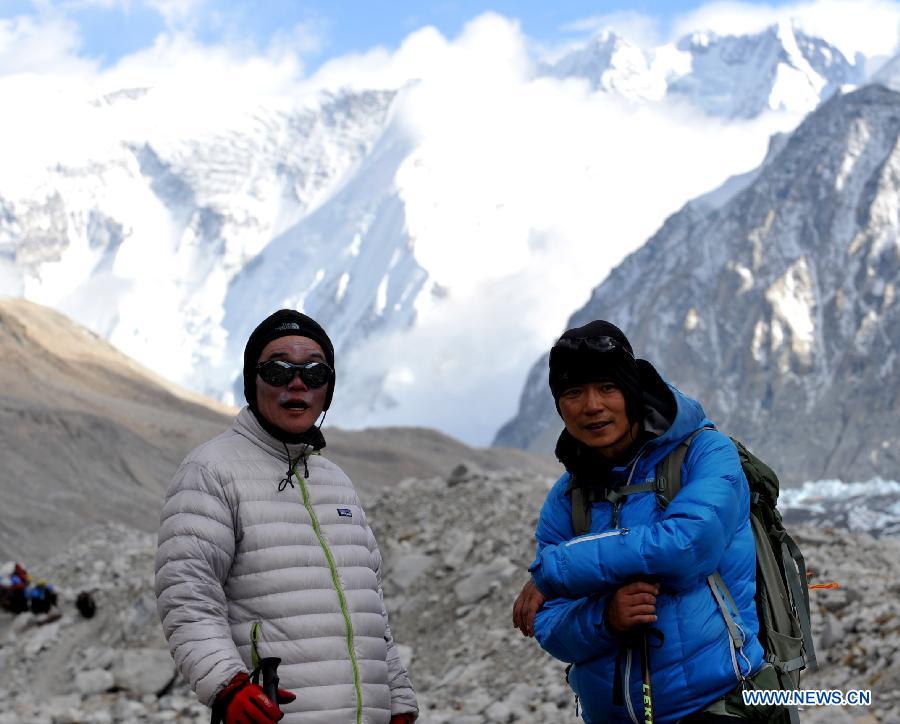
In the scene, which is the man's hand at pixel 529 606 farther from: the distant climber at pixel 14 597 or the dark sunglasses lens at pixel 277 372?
the distant climber at pixel 14 597

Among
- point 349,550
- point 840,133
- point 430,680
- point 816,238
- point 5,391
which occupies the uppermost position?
point 840,133

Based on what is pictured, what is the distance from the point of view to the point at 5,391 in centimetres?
6009

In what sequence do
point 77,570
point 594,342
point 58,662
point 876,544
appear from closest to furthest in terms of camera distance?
point 594,342 → point 58,662 → point 876,544 → point 77,570

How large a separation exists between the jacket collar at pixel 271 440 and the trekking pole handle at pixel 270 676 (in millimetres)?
663

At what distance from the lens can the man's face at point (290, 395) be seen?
3.71 metres

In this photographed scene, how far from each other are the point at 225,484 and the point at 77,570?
49.8 ft

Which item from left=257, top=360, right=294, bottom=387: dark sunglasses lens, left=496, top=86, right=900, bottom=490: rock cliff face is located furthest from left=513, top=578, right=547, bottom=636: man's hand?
left=496, top=86, right=900, bottom=490: rock cliff face

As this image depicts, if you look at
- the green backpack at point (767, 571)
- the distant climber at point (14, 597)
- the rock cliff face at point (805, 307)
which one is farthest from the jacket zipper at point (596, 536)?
the rock cliff face at point (805, 307)

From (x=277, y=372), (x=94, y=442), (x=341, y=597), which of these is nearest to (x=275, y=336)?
(x=277, y=372)

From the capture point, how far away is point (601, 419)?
3.52 m

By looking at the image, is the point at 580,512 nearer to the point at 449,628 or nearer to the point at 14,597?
the point at 449,628

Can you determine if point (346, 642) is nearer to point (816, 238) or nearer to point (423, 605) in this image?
point (423, 605)

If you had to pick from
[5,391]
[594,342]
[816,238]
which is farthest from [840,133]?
[594,342]

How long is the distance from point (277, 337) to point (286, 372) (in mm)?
138
